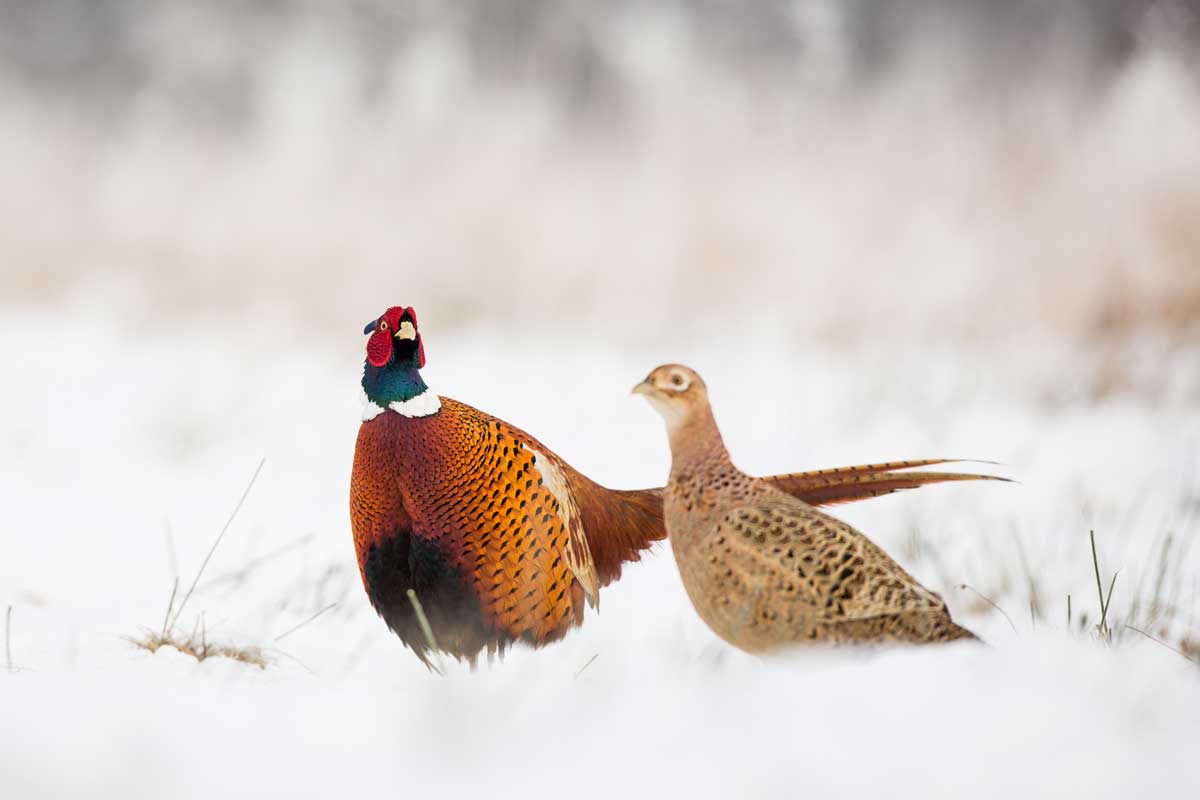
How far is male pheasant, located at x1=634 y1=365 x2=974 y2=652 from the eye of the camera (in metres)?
1.31

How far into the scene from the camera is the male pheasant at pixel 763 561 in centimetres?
131

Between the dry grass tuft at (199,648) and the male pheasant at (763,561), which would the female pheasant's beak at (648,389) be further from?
the dry grass tuft at (199,648)

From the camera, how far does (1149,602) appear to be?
177 centimetres

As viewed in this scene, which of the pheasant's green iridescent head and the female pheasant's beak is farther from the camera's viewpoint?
the pheasant's green iridescent head

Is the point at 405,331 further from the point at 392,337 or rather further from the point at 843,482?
the point at 843,482

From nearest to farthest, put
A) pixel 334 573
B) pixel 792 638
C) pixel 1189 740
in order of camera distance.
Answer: pixel 792 638, pixel 1189 740, pixel 334 573

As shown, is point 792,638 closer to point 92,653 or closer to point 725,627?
Result: point 725,627

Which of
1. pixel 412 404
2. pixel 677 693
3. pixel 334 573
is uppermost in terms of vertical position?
pixel 412 404

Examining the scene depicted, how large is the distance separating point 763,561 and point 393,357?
0.65m

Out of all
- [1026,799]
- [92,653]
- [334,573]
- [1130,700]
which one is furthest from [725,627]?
[92,653]

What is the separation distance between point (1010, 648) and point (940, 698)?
242 mm

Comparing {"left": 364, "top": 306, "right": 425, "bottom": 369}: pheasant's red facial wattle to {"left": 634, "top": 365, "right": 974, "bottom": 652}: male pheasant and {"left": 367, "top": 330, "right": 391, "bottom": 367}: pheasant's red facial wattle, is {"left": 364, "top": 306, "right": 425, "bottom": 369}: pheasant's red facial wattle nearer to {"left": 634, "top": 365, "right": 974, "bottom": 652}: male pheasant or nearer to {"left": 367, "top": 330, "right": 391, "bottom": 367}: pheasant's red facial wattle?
{"left": 367, "top": 330, "right": 391, "bottom": 367}: pheasant's red facial wattle

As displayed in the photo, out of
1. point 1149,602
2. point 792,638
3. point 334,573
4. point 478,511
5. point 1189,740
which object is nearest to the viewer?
point 792,638

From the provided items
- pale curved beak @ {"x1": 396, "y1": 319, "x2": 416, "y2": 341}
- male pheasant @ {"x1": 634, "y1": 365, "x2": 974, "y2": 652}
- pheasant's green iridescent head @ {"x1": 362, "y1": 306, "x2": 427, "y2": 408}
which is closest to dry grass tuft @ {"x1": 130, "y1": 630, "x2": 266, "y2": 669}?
pheasant's green iridescent head @ {"x1": 362, "y1": 306, "x2": 427, "y2": 408}
